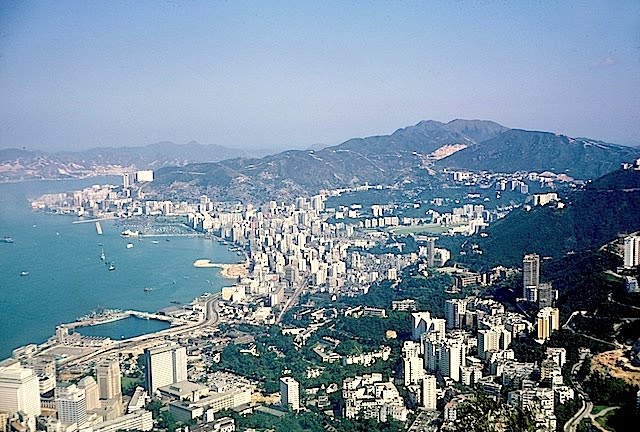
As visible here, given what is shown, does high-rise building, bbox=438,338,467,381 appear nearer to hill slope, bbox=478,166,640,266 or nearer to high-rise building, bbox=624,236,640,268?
high-rise building, bbox=624,236,640,268

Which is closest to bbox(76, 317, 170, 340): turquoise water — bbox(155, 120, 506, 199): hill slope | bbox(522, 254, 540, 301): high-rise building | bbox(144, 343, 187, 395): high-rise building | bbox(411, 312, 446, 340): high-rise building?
bbox(144, 343, 187, 395): high-rise building

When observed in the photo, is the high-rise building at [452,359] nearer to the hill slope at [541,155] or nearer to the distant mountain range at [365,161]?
the distant mountain range at [365,161]

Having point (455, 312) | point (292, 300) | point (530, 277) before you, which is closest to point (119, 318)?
point (292, 300)

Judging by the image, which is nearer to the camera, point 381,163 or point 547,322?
point 547,322

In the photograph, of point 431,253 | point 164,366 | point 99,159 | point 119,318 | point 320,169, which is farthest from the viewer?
point 320,169

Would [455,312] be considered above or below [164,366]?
above

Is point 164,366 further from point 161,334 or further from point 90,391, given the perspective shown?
point 161,334

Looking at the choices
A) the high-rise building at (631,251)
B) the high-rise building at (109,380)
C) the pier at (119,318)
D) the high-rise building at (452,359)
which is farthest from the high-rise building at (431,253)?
the high-rise building at (109,380)
